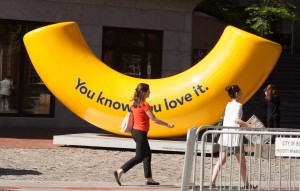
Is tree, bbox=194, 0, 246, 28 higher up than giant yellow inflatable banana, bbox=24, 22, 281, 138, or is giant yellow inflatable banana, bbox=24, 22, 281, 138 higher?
tree, bbox=194, 0, 246, 28

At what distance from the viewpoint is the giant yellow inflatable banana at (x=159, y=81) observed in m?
18.7

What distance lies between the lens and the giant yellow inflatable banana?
61.2ft

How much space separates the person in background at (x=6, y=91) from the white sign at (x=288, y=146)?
58.2 ft

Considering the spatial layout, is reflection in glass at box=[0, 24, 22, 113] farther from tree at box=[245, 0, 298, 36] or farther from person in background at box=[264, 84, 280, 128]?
tree at box=[245, 0, 298, 36]

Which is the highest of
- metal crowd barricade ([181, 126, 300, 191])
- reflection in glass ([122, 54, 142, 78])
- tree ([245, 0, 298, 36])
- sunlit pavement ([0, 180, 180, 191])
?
tree ([245, 0, 298, 36])

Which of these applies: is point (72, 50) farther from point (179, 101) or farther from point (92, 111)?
point (179, 101)

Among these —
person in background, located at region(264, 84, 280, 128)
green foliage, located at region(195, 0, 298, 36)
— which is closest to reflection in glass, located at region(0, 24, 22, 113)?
person in background, located at region(264, 84, 280, 128)

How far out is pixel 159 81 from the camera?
65.0 feet

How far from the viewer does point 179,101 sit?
19.1m

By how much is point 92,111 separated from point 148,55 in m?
7.89

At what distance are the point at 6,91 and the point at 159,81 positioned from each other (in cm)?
817

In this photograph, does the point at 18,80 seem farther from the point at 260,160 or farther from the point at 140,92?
the point at 260,160

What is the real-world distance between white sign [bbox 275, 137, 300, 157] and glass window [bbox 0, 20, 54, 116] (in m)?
17.5

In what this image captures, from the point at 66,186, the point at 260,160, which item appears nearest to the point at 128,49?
the point at 66,186
